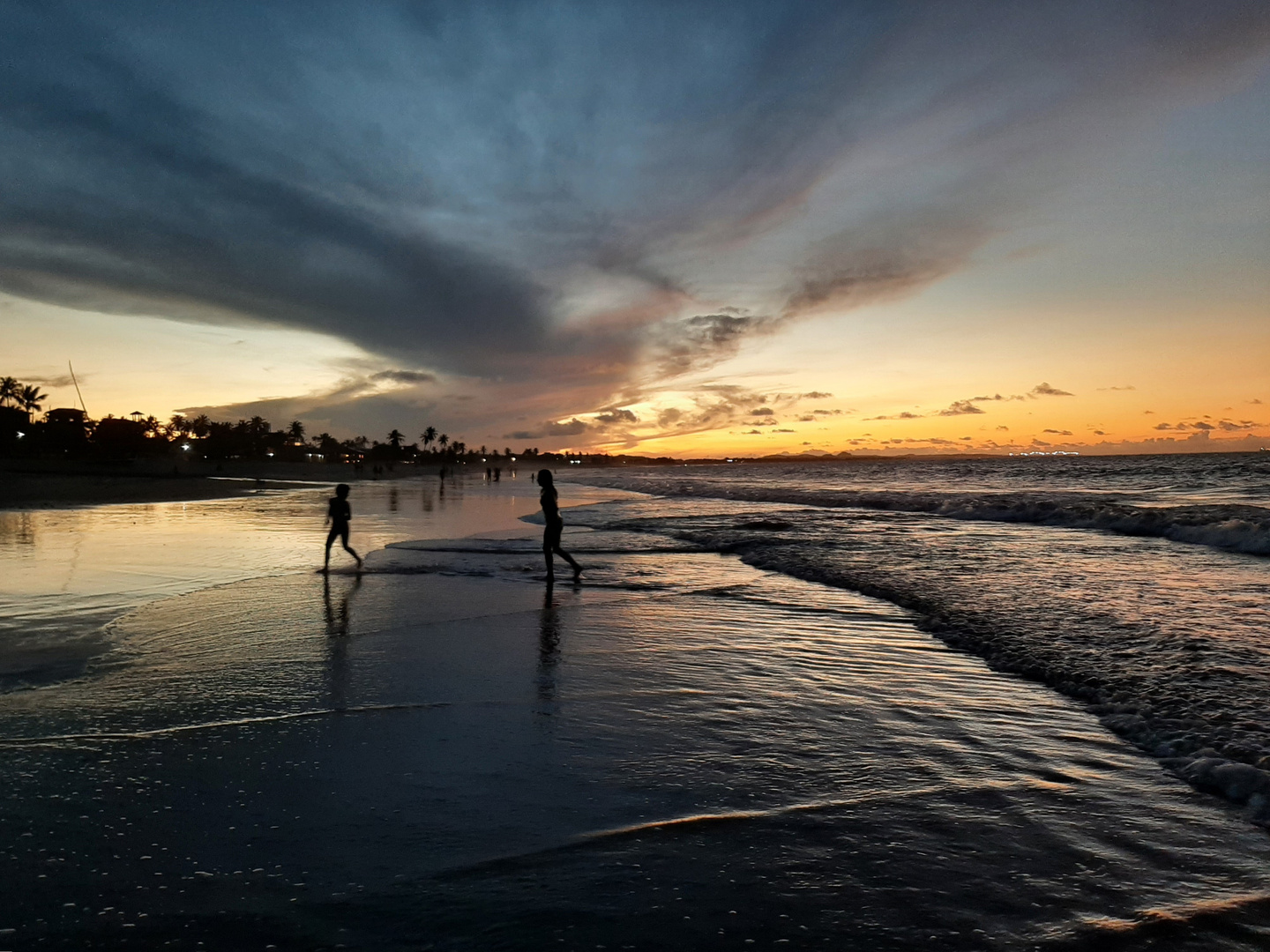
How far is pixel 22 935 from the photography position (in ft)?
8.86

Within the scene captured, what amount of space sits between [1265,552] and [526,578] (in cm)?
1738

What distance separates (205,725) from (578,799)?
301cm

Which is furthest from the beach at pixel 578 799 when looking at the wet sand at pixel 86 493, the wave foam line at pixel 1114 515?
the wet sand at pixel 86 493

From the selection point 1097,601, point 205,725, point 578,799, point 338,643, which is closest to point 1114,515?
point 1097,601

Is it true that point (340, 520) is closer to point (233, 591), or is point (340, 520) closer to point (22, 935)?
point (233, 591)

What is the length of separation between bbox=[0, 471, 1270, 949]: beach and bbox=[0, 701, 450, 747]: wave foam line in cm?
3

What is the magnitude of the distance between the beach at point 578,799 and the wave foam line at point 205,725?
0.03 meters

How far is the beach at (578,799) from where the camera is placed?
289 cm

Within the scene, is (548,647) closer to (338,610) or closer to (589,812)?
(338,610)

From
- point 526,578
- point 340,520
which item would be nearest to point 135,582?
point 340,520

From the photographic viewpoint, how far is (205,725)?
4.99 meters

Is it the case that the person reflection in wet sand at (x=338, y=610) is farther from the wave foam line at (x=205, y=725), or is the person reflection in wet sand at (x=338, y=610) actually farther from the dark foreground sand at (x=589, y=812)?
the wave foam line at (x=205, y=725)

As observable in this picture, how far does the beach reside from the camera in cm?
289

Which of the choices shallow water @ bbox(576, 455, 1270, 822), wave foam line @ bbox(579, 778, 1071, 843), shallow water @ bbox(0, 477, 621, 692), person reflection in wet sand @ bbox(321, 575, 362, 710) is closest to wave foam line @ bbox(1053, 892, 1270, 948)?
wave foam line @ bbox(579, 778, 1071, 843)
